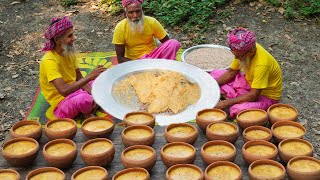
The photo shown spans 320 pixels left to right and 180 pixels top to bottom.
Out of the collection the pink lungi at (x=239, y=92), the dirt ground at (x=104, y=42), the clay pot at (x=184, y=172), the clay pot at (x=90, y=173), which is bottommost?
the dirt ground at (x=104, y=42)

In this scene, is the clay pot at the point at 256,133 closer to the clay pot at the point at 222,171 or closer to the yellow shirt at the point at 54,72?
the clay pot at the point at 222,171

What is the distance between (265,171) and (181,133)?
69cm

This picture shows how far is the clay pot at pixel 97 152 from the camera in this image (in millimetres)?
3148

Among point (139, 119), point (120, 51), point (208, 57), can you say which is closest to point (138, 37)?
point (120, 51)

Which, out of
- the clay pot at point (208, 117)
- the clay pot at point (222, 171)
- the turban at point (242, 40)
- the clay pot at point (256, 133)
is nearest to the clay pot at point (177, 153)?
the clay pot at point (222, 171)

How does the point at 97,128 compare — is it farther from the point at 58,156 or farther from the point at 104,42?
the point at 104,42

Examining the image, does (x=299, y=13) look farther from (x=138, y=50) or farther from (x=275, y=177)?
(x=275, y=177)

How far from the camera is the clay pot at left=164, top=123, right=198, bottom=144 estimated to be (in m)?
3.36

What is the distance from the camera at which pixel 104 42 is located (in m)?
6.66

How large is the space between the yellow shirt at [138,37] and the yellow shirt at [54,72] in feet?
2.31

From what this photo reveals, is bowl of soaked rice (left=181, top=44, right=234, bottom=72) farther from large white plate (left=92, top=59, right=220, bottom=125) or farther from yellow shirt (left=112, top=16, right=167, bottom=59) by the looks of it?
large white plate (left=92, top=59, right=220, bottom=125)

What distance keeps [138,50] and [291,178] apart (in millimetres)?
2772

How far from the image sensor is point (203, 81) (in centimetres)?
450

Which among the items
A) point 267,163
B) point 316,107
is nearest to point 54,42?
point 267,163
